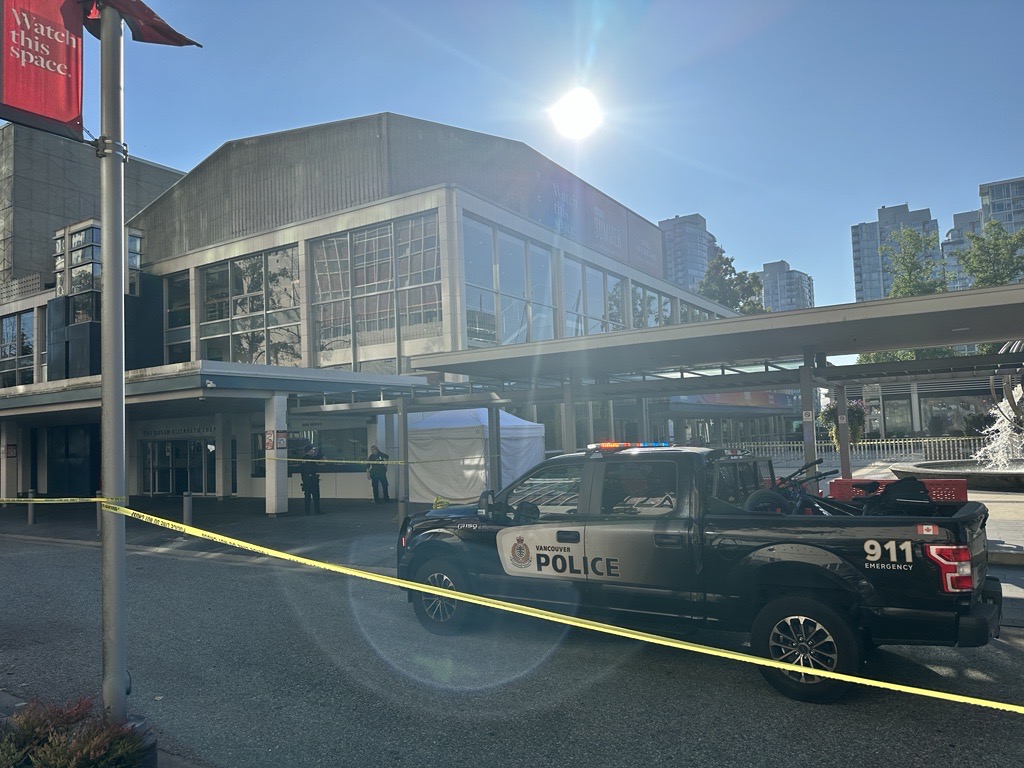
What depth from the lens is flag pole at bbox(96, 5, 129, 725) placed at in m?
4.14

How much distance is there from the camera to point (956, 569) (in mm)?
4812

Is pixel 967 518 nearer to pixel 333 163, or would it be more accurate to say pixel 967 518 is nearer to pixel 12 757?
pixel 12 757

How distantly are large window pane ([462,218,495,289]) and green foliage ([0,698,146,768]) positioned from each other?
21.1 meters

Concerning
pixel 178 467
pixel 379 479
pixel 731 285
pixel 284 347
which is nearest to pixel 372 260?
pixel 284 347

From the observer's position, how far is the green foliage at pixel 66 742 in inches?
145

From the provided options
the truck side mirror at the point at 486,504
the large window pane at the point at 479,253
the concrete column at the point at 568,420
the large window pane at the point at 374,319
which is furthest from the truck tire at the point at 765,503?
the large window pane at the point at 374,319

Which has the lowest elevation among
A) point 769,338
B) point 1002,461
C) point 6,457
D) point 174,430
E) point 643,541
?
point 1002,461

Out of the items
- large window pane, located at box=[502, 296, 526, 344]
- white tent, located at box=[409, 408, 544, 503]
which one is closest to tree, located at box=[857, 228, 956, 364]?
large window pane, located at box=[502, 296, 526, 344]

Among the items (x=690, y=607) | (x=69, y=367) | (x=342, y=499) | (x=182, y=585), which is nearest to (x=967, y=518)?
(x=690, y=607)

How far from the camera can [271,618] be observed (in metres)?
8.00

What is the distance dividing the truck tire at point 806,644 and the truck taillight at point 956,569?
0.71 metres

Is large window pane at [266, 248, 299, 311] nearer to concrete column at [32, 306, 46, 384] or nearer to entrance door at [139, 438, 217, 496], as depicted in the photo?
entrance door at [139, 438, 217, 496]

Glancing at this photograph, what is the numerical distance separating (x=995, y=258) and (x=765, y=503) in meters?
43.2

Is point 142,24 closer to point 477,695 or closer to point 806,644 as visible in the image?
point 477,695
